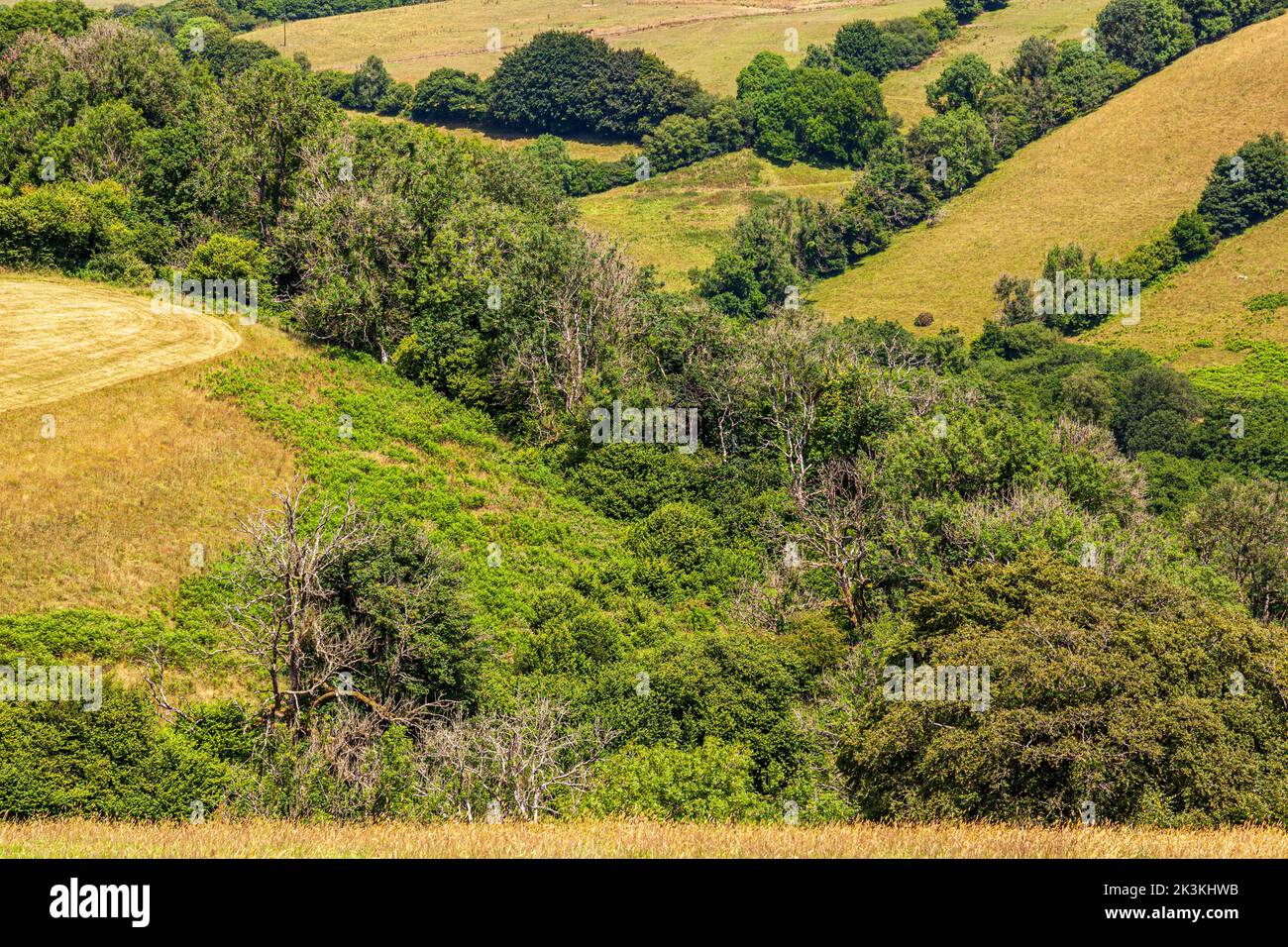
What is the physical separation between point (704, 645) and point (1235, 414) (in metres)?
83.6

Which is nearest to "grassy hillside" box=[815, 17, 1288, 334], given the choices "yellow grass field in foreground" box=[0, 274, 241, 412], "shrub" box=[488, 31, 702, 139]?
"shrub" box=[488, 31, 702, 139]

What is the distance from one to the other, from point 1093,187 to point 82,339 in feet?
462

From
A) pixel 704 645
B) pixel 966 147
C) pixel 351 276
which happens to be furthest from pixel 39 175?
pixel 966 147

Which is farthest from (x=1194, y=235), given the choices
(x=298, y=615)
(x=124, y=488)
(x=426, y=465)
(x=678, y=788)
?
(x=298, y=615)

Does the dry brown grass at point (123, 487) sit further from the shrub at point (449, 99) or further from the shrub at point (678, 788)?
the shrub at point (449, 99)

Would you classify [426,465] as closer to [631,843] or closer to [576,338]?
[576,338]

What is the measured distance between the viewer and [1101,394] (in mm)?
115562

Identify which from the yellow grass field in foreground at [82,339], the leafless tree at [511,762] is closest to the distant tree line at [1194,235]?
the yellow grass field in foreground at [82,339]

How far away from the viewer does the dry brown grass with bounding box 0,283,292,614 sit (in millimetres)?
49469

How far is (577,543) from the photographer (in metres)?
67.6

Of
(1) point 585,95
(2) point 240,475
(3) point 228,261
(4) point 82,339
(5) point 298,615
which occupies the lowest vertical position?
(5) point 298,615

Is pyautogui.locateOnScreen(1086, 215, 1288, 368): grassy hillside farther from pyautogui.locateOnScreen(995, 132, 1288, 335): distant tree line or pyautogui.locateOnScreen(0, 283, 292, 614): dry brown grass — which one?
pyautogui.locateOnScreen(0, 283, 292, 614): dry brown grass

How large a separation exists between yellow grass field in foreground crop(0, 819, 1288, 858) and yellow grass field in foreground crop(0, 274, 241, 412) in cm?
4095

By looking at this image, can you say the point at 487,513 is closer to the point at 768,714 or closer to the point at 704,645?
the point at 704,645
